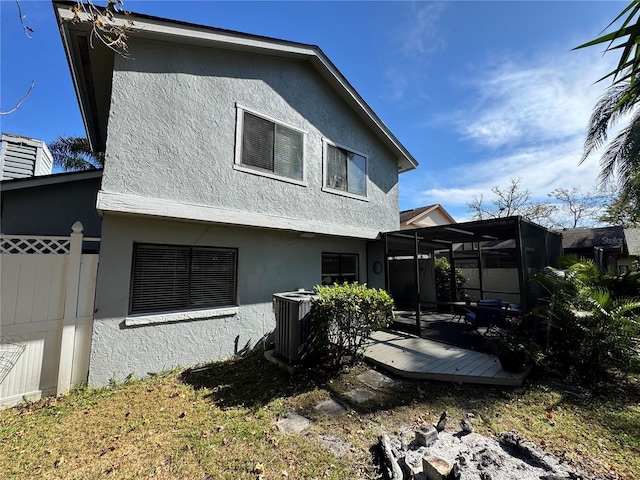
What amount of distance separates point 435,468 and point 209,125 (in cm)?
684

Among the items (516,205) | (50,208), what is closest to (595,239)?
(516,205)

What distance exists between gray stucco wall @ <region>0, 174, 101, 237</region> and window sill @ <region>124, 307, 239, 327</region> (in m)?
4.61

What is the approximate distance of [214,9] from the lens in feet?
21.6

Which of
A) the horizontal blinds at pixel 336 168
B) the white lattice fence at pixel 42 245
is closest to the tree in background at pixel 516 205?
the horizontal blinds at pixel 336 168

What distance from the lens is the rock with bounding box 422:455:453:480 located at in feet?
8.00

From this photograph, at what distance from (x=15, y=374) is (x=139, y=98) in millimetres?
5171

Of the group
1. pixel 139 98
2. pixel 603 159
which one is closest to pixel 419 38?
pixel 139 98

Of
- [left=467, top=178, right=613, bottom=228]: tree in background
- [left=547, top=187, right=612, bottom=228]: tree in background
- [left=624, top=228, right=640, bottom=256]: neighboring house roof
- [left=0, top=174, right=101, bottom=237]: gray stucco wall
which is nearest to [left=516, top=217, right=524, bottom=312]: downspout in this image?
[left=0, top=174, right=101, bottom=237]: gray stucco wall

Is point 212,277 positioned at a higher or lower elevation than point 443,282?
higher

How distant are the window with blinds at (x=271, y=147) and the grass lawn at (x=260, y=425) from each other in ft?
16.1

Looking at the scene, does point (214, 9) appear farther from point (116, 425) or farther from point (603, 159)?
point (603, 159)

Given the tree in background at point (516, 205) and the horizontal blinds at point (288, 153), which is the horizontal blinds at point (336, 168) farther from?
the tree in background at point (516, 205)

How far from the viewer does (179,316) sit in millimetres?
5574

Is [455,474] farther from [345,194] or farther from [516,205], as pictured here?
[516,205]
